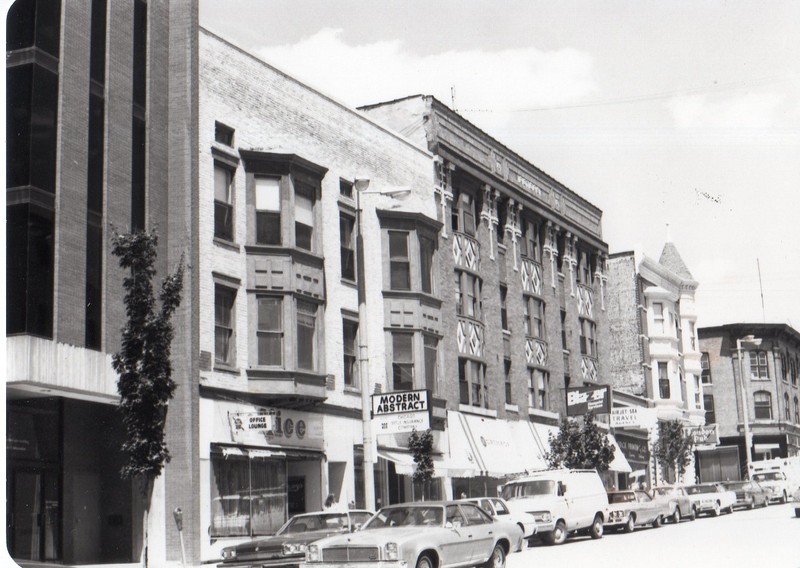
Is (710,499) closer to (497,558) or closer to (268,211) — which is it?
(268,211)

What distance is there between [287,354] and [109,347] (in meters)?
5.83

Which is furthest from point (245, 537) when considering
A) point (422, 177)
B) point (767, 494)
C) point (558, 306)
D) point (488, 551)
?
point (767, 494)

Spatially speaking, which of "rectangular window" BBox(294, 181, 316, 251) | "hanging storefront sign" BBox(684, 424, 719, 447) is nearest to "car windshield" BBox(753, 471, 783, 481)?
"hanging storefront sign" BBox(684, 424, 719, 447)

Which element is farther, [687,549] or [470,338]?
[470,338]

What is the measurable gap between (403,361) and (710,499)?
51.3 feet

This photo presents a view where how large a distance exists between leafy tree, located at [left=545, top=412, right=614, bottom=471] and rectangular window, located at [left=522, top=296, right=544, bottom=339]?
199 inches

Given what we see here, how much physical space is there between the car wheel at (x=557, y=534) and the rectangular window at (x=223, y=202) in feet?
39.8

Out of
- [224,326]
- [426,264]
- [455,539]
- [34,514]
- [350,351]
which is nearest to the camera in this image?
[455,539]

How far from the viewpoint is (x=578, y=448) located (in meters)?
44.3

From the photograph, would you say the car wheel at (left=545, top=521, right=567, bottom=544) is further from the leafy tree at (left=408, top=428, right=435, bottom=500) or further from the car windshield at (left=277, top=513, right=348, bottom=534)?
the car windshield at (left=277, top=513, right=348, bottom=534)

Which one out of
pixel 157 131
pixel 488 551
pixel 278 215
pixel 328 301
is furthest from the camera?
pixel 328 301

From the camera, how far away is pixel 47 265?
24.9m

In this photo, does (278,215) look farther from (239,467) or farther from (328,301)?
(239,467)

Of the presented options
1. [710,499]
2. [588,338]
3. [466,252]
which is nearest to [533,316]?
[588,338]
